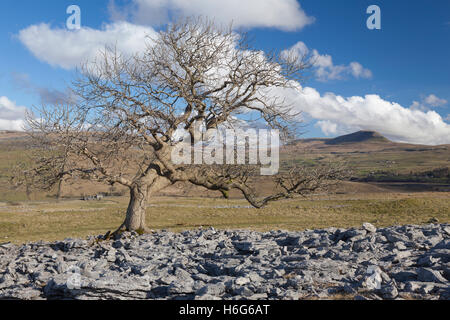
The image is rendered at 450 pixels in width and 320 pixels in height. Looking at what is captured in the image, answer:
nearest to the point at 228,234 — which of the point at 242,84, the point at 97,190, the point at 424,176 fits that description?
the point at 242,84

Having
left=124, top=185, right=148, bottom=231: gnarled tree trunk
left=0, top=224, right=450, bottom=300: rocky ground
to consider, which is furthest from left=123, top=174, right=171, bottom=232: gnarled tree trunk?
left=0, top=224, right=450, bottom=300: rocky ground

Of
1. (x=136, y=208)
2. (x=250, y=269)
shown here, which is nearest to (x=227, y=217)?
(x=136, y=208)

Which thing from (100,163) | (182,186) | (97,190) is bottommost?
(97,190)

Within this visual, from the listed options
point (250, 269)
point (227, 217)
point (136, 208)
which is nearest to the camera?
point (250, 269)

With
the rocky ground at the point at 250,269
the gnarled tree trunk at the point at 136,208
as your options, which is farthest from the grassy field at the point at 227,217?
the rocky ground at the point at 250,269

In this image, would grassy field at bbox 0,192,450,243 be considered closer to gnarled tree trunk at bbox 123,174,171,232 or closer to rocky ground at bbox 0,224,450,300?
gnarled tree trunk at bbox 123,174,171,232

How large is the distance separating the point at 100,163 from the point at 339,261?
10383 mm

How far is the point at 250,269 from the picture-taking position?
342 inches

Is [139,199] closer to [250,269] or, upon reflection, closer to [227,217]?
[250,269]

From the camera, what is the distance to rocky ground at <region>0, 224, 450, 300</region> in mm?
7137

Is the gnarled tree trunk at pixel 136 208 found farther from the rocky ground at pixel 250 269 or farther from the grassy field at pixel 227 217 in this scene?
the grassy field at pixel 227 217
